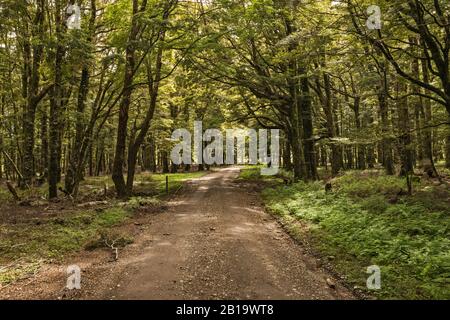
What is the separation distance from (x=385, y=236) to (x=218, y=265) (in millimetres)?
4622

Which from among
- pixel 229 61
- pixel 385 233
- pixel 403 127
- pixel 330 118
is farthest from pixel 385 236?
pixel 229 61

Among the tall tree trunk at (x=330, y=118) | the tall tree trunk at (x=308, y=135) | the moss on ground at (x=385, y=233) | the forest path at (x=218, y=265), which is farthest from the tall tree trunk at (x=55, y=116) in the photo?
the tall tree trunk at (x=330, y=118)

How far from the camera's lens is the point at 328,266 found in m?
8.80

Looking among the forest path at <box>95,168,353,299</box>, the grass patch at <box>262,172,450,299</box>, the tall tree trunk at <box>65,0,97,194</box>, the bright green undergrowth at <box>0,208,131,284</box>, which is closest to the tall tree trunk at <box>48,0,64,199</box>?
the tall tree trunk at <box>65,0,97,194</box>

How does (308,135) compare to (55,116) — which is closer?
(55,116)

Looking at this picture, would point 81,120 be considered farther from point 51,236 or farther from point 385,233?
point 385,233

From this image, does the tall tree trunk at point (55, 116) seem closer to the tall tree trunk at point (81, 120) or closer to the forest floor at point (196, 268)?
the tall tree trunk at point (81, 120)

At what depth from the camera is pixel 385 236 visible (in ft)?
32.3

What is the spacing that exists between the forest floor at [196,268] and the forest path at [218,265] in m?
0.02

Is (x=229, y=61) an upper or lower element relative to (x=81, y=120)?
upper

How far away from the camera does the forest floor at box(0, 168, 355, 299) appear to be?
23.2 ft

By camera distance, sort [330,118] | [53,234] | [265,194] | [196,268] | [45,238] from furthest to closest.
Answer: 1. [330,118]
2. [265,194]
3. [53,234]
4. [45,238]
5. [196,268]

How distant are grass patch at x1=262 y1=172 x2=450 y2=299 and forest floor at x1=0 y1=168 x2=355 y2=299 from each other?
0.77 m

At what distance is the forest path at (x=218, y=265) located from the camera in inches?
277
